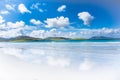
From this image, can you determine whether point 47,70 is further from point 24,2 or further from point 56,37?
point 24,2

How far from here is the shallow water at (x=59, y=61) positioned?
6.63 ft

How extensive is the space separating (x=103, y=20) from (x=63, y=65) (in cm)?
50

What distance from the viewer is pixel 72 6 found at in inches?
81.0

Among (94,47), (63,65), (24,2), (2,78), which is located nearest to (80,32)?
(94,47)

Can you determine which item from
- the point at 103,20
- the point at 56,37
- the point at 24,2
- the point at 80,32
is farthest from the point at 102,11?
the point at 24,2

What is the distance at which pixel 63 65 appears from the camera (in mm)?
2029

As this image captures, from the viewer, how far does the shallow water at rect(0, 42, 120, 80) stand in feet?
6.63

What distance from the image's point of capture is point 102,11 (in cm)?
209

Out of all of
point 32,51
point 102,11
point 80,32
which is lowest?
point 32,51

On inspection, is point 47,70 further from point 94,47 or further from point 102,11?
point 102,11

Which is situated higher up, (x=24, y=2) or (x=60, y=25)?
(x=24, y=2)

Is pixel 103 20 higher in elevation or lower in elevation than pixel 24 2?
lower

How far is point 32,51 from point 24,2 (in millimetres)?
404

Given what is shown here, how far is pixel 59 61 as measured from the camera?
204cm
